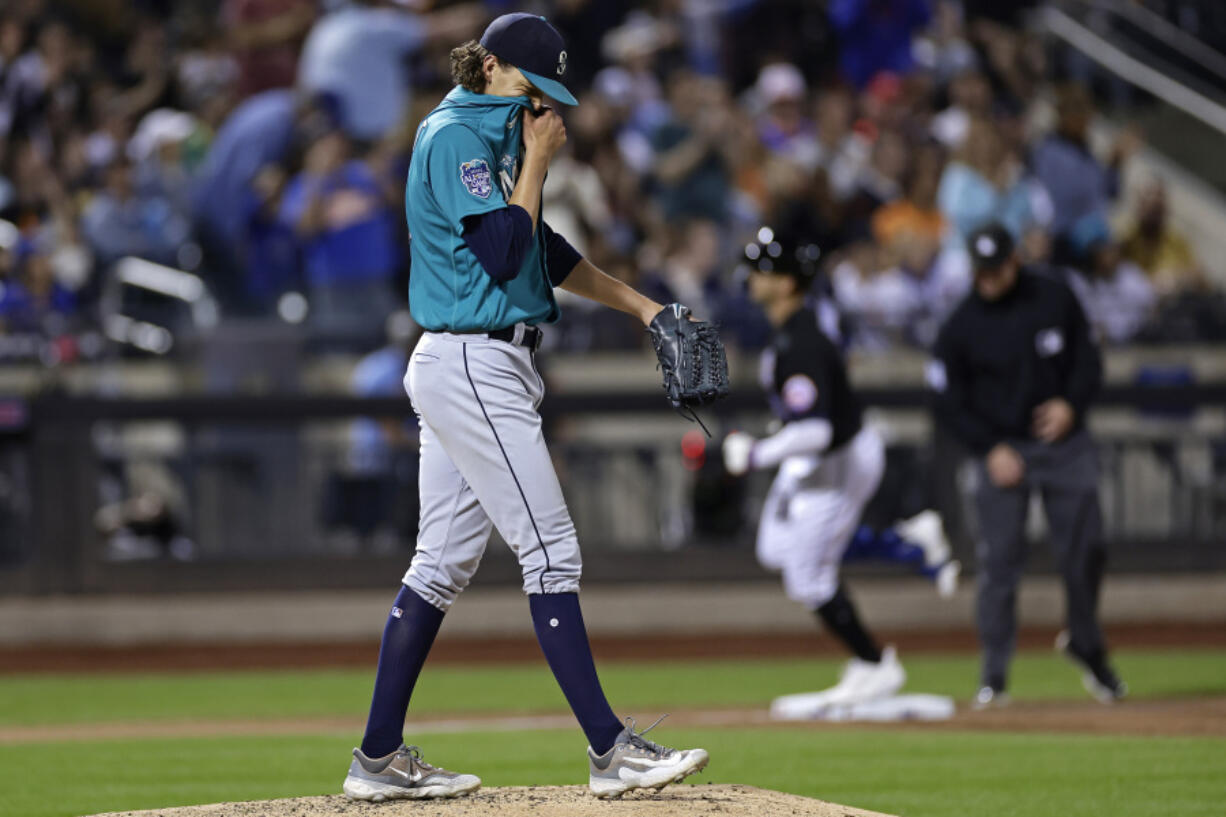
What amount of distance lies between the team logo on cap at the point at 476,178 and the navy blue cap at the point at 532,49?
11.5 inches

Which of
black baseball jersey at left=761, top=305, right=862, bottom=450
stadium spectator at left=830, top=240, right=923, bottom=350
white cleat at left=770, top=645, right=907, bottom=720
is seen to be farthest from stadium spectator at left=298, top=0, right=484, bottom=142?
white cleat at left=770, top=645, right=907, bottom=720

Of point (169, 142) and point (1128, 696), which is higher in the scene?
A: point (169, 142)

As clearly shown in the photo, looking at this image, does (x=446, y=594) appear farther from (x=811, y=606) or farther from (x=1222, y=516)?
(x=1222, y=516)

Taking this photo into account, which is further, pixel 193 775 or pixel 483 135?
pixel 193 775

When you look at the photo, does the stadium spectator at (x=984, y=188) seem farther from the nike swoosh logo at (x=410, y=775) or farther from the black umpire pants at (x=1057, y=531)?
the nike swoosh logo at (x=410, y=775)

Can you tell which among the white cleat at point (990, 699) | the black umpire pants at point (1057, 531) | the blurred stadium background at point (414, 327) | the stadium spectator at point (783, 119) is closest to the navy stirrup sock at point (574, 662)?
the white cleat at point (990, 699)

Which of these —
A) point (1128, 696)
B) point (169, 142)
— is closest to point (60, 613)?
→ point (169, 142)

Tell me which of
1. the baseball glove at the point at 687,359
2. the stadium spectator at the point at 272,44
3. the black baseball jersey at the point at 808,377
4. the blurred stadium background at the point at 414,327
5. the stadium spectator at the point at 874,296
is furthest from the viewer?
the stadium spectator at the point at 272,44

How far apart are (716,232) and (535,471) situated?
946 centimetres

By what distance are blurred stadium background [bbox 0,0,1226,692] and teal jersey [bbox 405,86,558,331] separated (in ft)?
19.3

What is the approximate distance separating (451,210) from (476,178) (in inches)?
4.5

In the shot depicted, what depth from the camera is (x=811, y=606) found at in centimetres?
910

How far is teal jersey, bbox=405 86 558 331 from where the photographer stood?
5164 millimetres

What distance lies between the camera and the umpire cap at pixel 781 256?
29.4 ft
